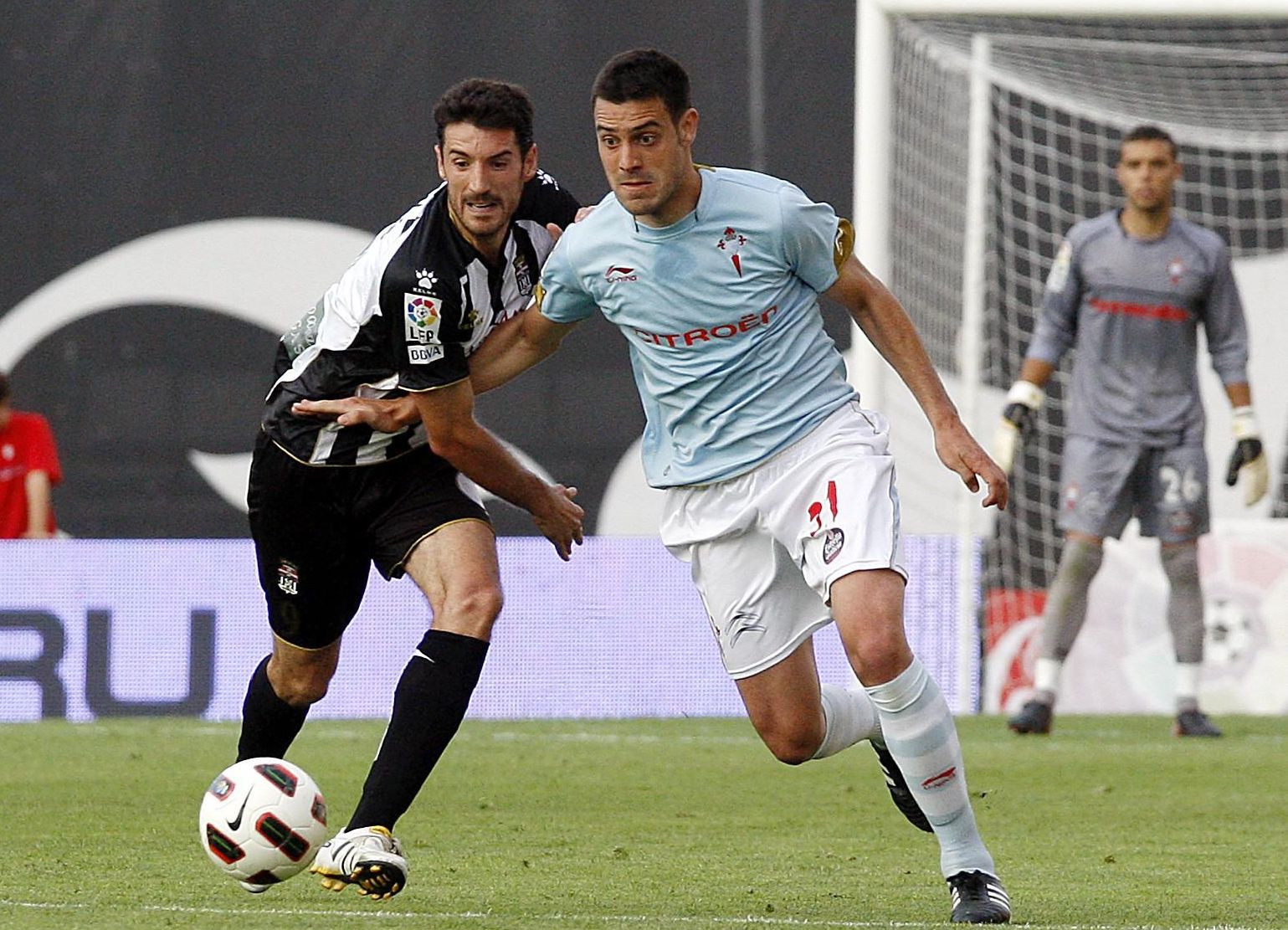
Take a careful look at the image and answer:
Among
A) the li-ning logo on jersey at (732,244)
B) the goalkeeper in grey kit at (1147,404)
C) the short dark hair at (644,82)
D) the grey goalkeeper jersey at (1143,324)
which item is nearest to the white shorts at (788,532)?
the li-ning logo on jersey at (732,244)

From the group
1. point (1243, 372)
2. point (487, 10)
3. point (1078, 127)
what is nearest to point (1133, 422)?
point (1243, 372)

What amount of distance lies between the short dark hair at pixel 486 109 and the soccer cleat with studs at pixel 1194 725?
17.7ft

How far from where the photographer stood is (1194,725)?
9789mm

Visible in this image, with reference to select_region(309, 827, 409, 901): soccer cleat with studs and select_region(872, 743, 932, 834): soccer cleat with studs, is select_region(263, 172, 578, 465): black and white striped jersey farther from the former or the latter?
select_region(872, 743, 932, 834): soccer cleat with studs

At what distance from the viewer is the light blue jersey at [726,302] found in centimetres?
530

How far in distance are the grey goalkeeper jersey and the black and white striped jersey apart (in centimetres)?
460

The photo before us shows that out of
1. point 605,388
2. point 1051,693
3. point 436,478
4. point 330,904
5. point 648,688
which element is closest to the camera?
point 330,904

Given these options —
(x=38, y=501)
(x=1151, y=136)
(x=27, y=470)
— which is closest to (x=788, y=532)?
(x=1151, y=136)

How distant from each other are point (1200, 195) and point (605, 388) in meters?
3.73

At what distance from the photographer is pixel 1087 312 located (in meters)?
10.1

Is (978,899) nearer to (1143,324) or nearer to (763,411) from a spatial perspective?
(763,411)

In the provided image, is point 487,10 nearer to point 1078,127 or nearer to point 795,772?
point 1078,127

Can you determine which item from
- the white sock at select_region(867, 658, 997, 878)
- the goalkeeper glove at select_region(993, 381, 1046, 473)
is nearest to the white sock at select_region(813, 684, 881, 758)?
the white sock at select_region(867, 658, 997, 878)

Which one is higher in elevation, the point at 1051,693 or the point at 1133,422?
the point at 1133,422
